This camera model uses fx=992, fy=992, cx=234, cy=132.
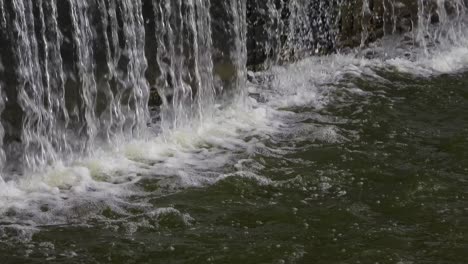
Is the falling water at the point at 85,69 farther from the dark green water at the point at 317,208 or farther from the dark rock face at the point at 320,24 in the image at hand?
the dark rock face at the point at 320,24

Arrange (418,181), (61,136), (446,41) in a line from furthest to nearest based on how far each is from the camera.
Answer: (446,41) → (61,136) → (418,181)

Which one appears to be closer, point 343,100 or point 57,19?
point 57,19

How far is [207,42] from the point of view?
7.17 metres

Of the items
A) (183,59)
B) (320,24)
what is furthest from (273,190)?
(320,24)

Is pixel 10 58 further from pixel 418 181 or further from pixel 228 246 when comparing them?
pixel 418 181

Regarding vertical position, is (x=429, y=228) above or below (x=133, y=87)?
below

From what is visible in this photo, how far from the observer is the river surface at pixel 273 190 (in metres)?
4.93

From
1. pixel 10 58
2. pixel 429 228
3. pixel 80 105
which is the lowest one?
pixel 429 228

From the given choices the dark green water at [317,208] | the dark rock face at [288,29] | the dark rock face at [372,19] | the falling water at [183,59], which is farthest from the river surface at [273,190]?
the dark rock face at [372,19]

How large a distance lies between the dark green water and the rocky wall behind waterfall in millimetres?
725

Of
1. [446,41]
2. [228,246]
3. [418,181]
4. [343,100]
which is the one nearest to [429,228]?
[418,181]

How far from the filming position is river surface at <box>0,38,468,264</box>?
4930mm

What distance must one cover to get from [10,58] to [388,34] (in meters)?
4.32

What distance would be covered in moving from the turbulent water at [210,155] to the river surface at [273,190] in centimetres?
1
